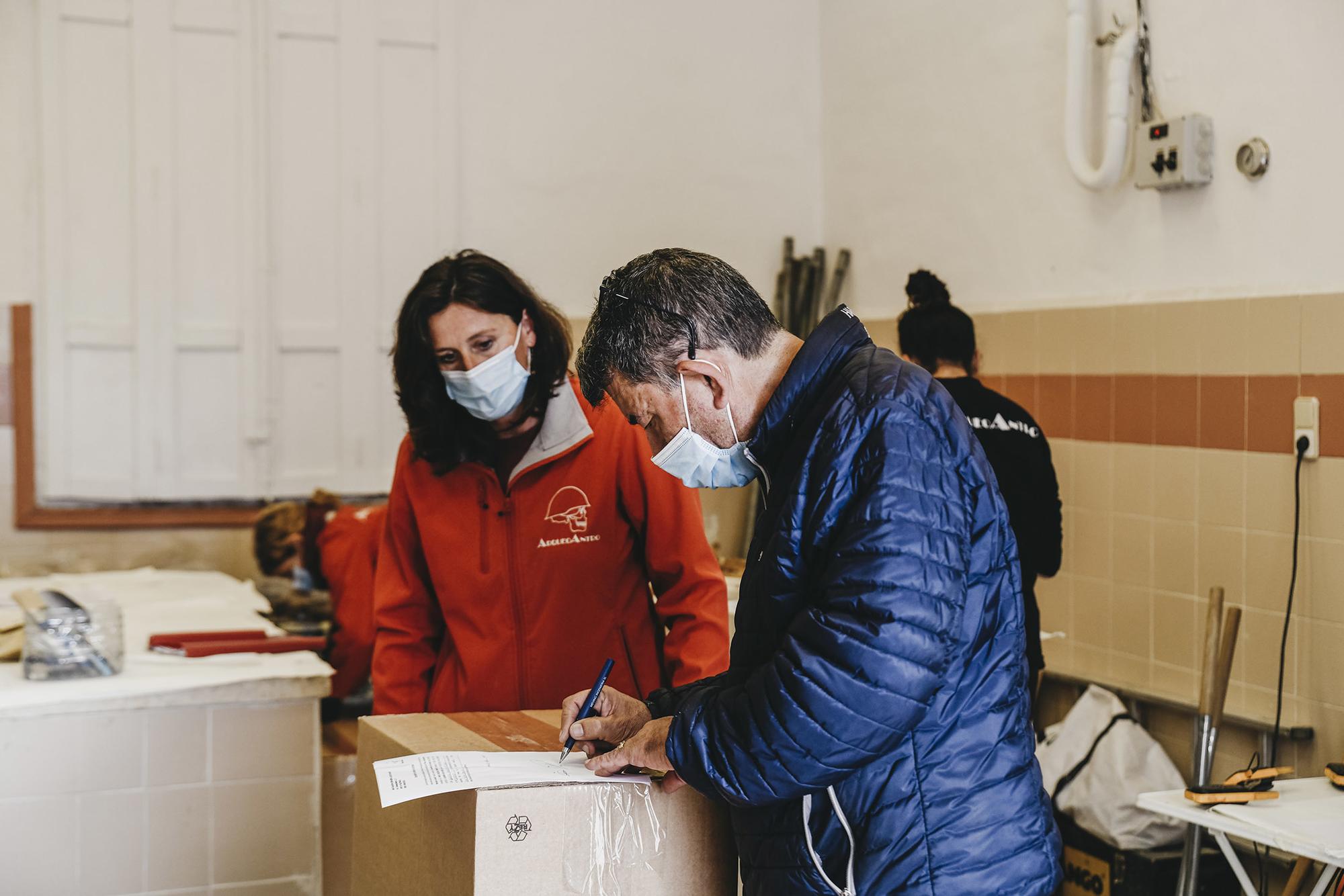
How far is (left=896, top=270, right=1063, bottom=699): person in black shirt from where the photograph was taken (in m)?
3.24

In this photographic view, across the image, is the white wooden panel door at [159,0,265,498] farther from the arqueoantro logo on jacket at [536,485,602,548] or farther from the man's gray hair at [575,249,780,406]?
the man's gray hair at [575,249,780,406]

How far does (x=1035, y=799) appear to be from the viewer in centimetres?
131

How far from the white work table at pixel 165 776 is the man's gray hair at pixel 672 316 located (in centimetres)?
146

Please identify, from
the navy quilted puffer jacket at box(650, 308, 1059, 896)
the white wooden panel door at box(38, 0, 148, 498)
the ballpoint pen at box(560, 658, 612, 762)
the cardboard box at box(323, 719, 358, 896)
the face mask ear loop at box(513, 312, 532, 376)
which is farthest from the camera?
the white wooden panel door at box(38, 0, 148, 498)

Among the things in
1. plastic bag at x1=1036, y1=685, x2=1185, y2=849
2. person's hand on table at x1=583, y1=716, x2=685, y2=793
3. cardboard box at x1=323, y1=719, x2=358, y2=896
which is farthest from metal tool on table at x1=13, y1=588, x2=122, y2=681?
plastic bag at x1=1036, y1=685, x2=1185, y2=849

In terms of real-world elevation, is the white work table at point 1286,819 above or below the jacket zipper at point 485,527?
below

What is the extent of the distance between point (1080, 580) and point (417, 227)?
2.90 meters

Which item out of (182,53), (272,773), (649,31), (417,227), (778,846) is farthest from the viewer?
(649,31)

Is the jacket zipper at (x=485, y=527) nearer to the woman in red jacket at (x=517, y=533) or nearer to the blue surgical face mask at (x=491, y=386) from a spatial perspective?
the woman in red jacket at (x=517, y=533)

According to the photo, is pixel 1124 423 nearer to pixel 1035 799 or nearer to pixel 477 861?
pixel 1035 799

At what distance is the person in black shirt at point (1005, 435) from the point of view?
324 cm

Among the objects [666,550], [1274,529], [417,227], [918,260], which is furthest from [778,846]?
[417,227]

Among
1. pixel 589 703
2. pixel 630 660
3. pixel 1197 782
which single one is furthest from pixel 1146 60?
pixel 589 703

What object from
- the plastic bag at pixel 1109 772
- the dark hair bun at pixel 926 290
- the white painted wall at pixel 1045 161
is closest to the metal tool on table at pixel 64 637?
the dark hair bun at pixel 926 290
